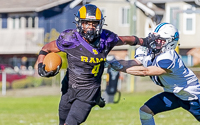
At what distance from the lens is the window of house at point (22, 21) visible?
24.0 metres

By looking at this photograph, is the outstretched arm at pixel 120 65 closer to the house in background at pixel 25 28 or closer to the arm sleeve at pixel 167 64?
the arm sleeve at pixel 167 64

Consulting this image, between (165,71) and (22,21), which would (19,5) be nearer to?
(22,21)

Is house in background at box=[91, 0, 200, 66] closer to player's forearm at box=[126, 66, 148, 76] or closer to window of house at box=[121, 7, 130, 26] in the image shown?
window of house at box=[121, 7, 130, 26]

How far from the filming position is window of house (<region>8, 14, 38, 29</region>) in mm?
23984

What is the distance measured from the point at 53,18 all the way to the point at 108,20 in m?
2.90

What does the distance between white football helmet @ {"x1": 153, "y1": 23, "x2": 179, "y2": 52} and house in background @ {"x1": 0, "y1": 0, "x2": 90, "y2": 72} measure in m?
15.8

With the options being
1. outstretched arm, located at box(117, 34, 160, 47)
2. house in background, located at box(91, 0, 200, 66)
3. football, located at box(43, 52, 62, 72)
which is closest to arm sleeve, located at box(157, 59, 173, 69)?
outstretched arm, located at box(117, 34, 160, 47)

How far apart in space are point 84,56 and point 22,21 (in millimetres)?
20288

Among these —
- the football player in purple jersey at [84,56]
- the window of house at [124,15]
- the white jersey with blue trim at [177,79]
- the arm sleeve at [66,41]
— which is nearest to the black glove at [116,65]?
the football player in purple jersey at [84,56]

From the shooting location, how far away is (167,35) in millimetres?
5031

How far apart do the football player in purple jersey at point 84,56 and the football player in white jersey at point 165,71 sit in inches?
9.4

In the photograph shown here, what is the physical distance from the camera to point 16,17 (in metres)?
24.3

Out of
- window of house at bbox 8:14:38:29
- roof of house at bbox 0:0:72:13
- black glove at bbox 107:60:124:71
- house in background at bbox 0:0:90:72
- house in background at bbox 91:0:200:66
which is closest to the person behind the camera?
black glove at bbox 107:60:124:71

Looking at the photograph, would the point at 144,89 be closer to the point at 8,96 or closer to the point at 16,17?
the point at 8,96
